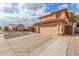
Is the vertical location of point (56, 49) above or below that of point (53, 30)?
below

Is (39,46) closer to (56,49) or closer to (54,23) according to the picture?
(56,49)

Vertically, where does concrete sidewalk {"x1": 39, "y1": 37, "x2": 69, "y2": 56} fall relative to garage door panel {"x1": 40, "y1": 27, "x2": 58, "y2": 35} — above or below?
below

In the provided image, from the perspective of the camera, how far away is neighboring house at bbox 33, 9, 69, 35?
1.47m

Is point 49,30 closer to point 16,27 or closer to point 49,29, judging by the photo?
point 49,29

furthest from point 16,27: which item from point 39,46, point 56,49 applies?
point 56,49

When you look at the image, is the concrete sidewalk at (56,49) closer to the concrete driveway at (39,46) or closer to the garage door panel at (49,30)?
the concrete driveway at (39,46)

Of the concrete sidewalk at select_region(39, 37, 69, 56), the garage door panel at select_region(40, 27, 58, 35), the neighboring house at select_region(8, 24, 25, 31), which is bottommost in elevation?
the concrete sidewalk at select_region(39, 37, 69, 56)

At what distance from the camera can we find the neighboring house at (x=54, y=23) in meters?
1.47

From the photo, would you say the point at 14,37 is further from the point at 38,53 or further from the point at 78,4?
the point at 78,4

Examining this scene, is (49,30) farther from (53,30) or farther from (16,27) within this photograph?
(16,27)

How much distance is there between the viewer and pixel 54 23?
4.92 feet

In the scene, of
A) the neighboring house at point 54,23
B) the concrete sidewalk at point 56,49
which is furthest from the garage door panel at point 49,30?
the concrete sidewalk at point 56,49

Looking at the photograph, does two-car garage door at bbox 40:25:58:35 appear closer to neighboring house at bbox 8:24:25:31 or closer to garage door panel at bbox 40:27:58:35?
garage door panel at bbox 40:27:58:35

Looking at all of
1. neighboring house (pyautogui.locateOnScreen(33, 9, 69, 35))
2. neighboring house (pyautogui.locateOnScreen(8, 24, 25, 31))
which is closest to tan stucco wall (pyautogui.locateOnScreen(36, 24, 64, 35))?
neighboring house (pyautogui.locateOnScreen(33, 9, 69, 35))
